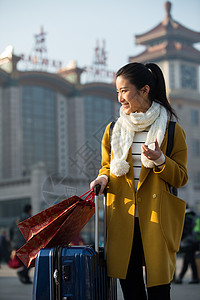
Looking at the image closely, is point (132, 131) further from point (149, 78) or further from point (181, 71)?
point (181, 71)

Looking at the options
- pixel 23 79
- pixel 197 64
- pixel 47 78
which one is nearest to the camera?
pixel 23 79

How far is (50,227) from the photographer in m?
2.75

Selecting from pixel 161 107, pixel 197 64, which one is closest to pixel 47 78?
pixel 197 64

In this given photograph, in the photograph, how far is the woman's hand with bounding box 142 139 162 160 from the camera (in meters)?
2.58

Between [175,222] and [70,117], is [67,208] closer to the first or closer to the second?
[175,222]

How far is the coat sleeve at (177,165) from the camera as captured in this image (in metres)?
2.69

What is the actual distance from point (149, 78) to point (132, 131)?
1.05 feet

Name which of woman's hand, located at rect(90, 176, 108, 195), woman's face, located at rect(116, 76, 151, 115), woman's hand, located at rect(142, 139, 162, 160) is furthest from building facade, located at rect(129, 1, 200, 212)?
woman's hand, located at rect(142, 139, 162, 160)


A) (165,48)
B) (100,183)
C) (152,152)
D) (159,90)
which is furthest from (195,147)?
(152,152)

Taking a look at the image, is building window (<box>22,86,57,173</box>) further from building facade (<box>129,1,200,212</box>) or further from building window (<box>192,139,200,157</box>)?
building window (<box>192,139,200,157</box>)

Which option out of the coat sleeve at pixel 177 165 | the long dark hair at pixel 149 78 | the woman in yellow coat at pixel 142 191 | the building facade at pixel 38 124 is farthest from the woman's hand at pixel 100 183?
the building facade at pixel 38 124

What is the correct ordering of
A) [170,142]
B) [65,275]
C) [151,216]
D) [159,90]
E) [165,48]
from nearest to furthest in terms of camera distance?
[65,275], [151,216], [170,142], [159,90], [165,48]

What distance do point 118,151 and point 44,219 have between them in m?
0.54

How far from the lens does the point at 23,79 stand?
34344 mm
